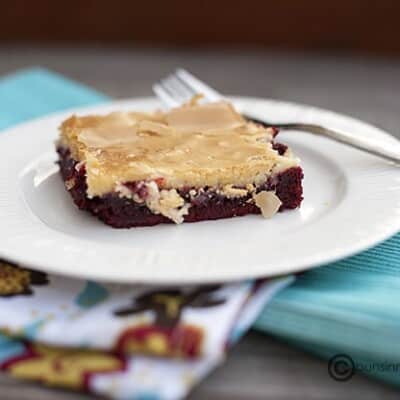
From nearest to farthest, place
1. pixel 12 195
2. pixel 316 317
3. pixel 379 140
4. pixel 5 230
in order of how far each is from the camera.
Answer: pixel 316 317 < pixel 5 230 < pixel 12 195 < pixel 379 140

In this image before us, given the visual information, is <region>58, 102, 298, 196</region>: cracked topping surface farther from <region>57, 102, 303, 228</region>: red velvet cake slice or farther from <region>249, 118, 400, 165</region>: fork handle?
<region>249, 118, 400, 165</region>: fork handle

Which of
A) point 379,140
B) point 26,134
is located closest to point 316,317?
point 379,140

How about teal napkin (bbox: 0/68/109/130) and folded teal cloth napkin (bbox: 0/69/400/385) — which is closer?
folded teal cloth napkin (bbox: 0/69/400/385)

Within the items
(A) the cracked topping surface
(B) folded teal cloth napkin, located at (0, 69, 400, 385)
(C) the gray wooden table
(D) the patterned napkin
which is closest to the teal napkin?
(C) the gray wooden table

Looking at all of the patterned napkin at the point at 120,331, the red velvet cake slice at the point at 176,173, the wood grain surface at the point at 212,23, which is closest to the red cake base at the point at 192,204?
the red velvet cake slice at the point at 176,173

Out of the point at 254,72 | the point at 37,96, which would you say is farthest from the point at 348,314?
the point at 254,72

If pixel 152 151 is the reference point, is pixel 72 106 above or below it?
below

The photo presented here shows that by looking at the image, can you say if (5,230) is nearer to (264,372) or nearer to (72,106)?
(264,372)

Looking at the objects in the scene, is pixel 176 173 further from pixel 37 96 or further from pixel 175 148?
pixel 37 96

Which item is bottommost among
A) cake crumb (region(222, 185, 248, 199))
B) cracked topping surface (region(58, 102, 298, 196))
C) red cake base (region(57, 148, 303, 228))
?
red cake base (region(57, 148, 303, 228))
